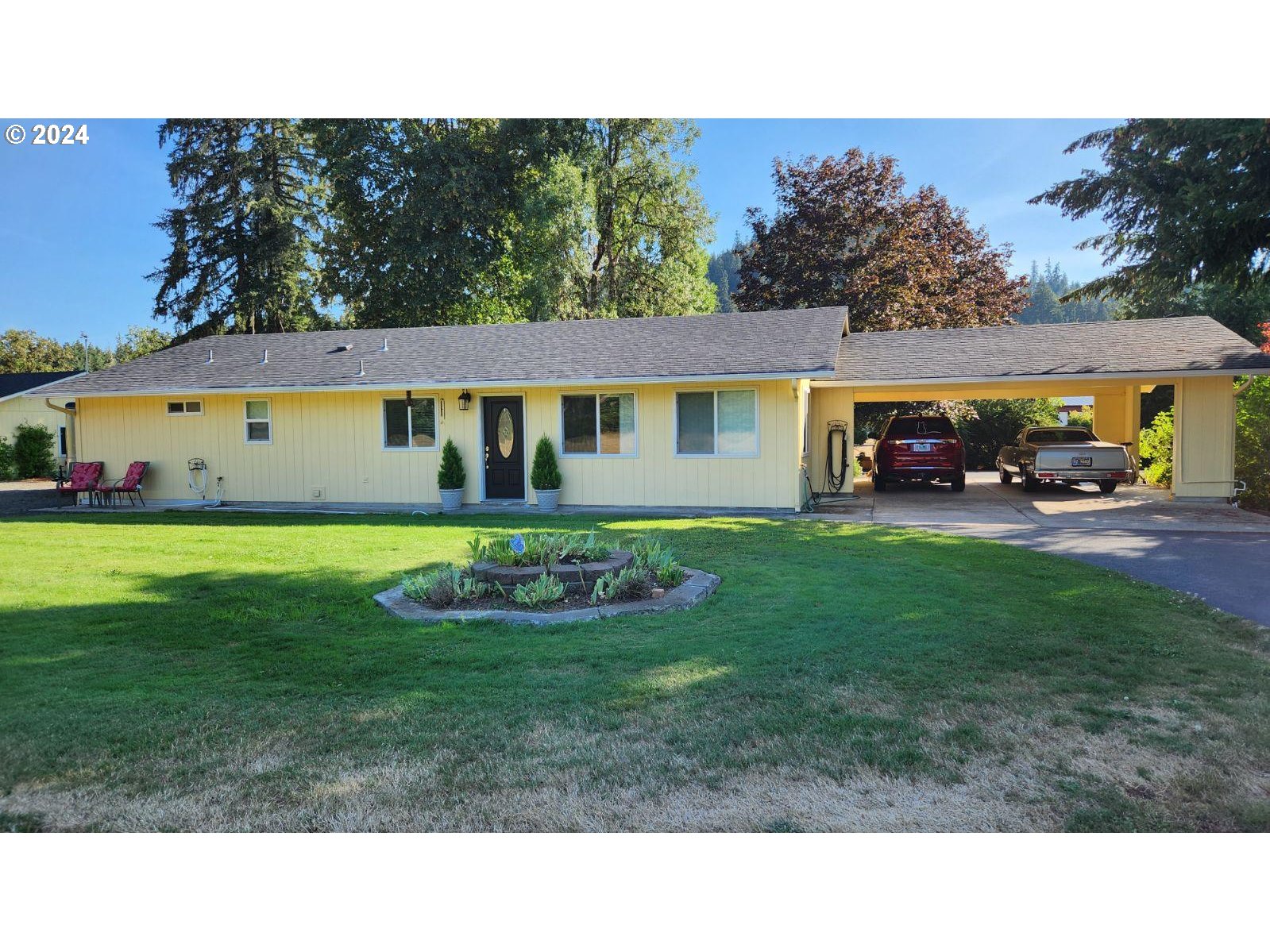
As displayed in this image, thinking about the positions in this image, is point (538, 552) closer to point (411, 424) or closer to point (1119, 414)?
point (411, 424)

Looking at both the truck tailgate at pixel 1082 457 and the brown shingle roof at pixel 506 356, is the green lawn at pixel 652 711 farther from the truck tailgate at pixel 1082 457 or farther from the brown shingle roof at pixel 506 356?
the truck tailgate at pixel 1082 457

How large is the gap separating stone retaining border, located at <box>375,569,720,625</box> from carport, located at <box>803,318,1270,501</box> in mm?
9216

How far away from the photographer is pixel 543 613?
20.6 ft

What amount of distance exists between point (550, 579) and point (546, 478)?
26.2 feet

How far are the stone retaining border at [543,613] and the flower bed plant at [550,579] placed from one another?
0.12 metres

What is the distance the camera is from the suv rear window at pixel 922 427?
17.1 m

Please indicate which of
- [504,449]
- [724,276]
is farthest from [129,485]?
[724,276]

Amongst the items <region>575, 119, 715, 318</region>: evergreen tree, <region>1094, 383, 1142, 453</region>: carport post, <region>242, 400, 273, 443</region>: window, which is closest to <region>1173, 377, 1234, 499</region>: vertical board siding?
<region>1094, 383, 1142, 453</region>: carport post

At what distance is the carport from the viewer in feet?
46.3

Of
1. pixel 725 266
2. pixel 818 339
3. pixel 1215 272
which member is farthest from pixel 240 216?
pixel 1215 272

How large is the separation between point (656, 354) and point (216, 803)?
1240 cm

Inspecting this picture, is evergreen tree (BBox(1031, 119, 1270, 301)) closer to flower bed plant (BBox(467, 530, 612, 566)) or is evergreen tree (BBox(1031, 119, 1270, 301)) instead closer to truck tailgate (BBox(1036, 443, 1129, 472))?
truck tailgate (BBox(1036, 443, 1129, 472))

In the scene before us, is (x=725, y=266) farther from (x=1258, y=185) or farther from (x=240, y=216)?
(x=1258, y=185)

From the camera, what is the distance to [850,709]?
4340 millimetres
